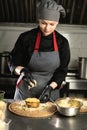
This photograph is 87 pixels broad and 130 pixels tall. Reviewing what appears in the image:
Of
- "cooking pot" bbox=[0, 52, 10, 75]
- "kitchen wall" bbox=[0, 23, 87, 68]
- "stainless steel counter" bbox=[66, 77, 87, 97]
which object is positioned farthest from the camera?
"kitchen wall" bbox=[0, 23, 87, 68]

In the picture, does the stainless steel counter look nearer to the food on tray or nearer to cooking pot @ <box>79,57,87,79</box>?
cooking pot @ <box>79,57,87,79</box>

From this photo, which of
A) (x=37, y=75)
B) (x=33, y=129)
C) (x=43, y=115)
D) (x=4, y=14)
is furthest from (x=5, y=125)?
(x=4, y=14)

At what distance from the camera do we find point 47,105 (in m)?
1.84

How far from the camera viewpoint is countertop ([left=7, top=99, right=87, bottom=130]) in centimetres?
150

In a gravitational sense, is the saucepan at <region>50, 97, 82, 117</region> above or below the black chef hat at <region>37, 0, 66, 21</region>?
below

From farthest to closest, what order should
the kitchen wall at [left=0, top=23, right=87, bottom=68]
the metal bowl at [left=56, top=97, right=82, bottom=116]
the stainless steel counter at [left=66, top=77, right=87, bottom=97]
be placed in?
the kitchen wall at [left=0, top=23, right=87, bottom=68], the stainless steel counter at [left=66, top=77, right=87, bottom=97], the metal bowl at [left=56, top=97, right=82, bottom=116]

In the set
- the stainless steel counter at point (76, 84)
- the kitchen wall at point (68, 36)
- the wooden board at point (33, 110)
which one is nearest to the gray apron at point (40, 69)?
the wooden board at point (33, 110)

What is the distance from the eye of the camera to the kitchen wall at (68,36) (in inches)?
141

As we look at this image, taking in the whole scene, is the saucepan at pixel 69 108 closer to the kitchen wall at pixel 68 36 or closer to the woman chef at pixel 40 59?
the woman chef at pixel 40 59

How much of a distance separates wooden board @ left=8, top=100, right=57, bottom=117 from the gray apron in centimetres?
37

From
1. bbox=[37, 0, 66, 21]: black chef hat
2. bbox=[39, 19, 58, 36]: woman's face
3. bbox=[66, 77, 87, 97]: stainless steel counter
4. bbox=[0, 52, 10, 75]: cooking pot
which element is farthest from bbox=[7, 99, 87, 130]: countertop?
bbox=[0, 52, 10, 75]: cooking pot

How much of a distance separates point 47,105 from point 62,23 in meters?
1.96

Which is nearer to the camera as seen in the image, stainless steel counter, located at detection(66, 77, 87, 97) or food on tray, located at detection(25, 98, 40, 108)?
food on tray, located at detection(25, 98, 40, 108)

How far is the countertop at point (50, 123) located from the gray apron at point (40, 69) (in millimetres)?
561
